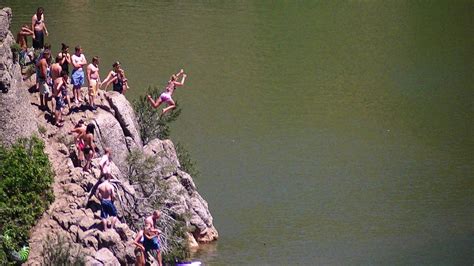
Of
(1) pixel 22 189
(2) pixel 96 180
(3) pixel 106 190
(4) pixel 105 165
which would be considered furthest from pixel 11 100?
(3) pixel 106 190

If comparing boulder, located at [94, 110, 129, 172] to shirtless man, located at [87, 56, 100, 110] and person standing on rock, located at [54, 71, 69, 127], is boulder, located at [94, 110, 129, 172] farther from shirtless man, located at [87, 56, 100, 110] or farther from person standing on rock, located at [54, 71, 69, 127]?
person standing on rock, located at [54, 71, 69, 127]

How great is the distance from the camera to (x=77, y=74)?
32.2 meters

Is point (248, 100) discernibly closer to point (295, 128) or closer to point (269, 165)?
point (295, 128)

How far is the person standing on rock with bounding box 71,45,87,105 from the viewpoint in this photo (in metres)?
32.3

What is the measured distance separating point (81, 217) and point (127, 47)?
29.0 meters

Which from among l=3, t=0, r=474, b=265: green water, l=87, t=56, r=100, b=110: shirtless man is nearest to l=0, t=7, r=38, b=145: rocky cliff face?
l=87, t=56, r=100, b=110: shirtless man

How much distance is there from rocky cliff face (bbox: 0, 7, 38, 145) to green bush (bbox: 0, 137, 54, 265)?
1.15 ft

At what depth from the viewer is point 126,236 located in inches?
1174

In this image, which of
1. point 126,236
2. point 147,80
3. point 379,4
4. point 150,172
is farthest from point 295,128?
point 379,4

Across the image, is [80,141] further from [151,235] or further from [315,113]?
[315,113]

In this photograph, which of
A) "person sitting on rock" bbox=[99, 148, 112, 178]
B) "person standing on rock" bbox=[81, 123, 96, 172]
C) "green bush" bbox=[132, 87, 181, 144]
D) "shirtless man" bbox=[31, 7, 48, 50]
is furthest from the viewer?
"green bush" bbox=[132, 87, 181, 144]

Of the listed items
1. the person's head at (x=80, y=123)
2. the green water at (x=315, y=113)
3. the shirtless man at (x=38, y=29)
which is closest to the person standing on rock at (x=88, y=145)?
the person's head at (x=80, y=123)

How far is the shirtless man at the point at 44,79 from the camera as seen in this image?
3148cm

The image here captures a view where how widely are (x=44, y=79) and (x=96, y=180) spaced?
131 inches
